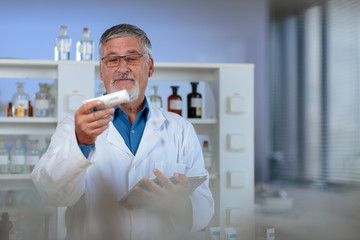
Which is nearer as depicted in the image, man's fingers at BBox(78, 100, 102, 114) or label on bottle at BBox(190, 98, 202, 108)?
man's fingers at BBox(78, 100, 102, 114)

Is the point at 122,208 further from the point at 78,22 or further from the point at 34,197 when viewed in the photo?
the point at 78,22

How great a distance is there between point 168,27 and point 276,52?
2.91 ft

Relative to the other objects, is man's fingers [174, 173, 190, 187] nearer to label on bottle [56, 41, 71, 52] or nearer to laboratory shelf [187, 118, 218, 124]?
laboratory shelf [187, 118, 218, 124]

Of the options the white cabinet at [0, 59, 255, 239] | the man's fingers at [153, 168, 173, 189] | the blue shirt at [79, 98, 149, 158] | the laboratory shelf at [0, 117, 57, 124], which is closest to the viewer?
the man's fingers at [153, 168, 173, 189]

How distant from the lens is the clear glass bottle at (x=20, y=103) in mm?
2209

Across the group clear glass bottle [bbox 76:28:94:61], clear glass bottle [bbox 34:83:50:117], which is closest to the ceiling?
clear glass bottle [bbox 76:28:94:61]

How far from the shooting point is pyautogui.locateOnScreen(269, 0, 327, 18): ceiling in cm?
298

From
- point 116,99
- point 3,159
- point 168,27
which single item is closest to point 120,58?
point 116,99

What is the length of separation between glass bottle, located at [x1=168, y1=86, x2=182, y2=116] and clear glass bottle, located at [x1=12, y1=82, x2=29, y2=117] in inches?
31.3

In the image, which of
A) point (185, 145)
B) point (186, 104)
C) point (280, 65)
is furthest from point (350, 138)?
point (185, 145)

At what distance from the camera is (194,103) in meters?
2.33

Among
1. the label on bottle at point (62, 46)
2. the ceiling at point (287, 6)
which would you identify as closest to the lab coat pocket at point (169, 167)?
the label on bottle at point (62, 46)

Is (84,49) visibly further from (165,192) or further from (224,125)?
(165,192)

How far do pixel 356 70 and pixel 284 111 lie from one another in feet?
2.35
